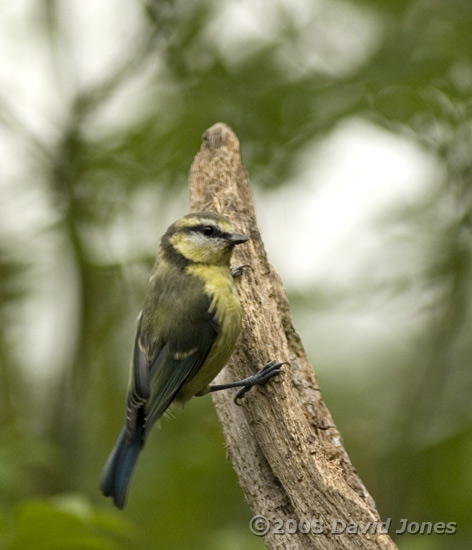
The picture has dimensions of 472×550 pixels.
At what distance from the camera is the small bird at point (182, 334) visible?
9.05 feet

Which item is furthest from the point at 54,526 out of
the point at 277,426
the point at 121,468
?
the point at 277,426

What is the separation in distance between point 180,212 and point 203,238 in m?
0.78

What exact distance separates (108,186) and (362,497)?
2.01 metres

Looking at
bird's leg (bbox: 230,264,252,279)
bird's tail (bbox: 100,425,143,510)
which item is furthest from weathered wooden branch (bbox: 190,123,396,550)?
bird's tail (bbox: 100,425,143,510)

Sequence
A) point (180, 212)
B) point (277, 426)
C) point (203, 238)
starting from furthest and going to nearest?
point (180, 212)
point (203, 238)
point (277, 426)

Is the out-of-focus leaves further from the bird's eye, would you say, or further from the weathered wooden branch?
the bird's eye

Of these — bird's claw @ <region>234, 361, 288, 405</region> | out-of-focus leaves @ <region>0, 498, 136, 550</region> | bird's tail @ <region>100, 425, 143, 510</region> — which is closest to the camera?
out-of-focus leaves @ <region>0, 498, 136, 550</region>

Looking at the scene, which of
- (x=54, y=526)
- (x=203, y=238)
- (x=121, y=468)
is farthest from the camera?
(x=203, y=238)

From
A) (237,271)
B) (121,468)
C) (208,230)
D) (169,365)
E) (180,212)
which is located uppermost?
(180,212)

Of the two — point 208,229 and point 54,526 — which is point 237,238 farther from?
point 54,526

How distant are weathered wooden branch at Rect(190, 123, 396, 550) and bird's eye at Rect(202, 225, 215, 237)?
0.39ft

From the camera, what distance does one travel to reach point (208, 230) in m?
2.91

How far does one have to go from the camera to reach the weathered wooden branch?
2.24 m

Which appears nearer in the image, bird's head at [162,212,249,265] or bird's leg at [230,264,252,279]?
bird's head at [162,212,249,265]
